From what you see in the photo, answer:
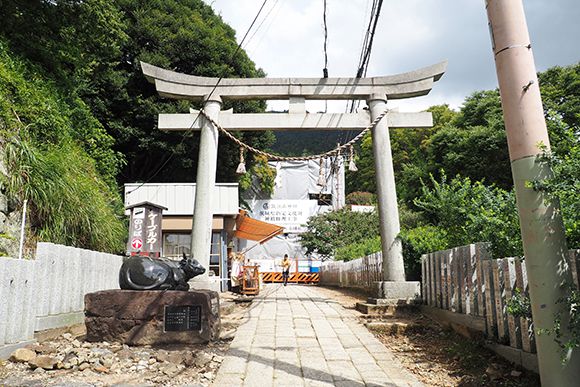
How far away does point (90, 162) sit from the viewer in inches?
467

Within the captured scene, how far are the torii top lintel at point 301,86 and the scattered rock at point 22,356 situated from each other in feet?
23.6

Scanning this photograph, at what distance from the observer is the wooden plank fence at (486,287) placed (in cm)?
379

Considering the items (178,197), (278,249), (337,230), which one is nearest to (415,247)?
(178,197)

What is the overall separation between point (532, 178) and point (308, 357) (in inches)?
117

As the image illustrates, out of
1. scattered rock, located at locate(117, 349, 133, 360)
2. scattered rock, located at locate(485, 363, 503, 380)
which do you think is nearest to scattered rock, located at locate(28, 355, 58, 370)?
scattered rock, located at locate(117, 349, 133, 360)

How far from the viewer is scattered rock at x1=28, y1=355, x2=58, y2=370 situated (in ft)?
13.5

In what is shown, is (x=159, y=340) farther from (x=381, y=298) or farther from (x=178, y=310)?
(x=381, y=298)

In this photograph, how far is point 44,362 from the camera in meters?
4.16

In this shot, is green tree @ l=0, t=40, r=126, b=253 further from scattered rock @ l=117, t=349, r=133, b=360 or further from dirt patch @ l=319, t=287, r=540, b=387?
dirt patch @ l=319, t=287, r=540, b=387

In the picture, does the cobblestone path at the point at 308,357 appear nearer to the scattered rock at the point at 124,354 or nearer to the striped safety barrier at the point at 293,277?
the scattered rock at the point at 124,354

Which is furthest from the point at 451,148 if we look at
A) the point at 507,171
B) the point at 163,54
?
the point at 163,54

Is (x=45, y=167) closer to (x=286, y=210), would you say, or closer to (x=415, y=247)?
(x=415, y=247)

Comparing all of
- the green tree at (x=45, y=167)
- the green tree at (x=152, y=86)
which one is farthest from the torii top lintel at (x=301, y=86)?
the green tree at (x=152, y=86)

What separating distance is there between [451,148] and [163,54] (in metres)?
15.0
